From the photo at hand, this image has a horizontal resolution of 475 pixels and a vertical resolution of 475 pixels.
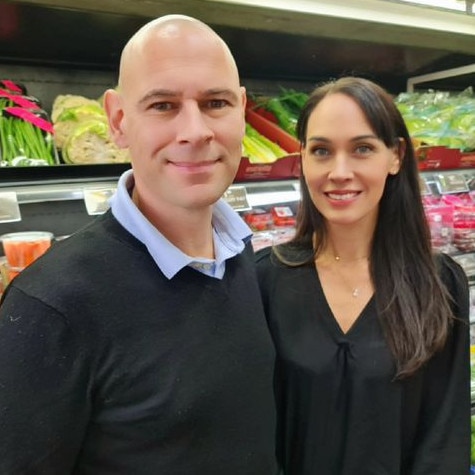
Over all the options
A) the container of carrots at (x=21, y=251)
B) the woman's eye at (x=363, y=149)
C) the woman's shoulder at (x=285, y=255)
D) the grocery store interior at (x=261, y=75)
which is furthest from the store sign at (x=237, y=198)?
the container of carrots at (x=21, y=251)

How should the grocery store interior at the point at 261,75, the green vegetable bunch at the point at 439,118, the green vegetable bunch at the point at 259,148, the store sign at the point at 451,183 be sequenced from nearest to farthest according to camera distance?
1. the grocery store interior at the point at 261,75
2. the green vegetable bunch at the point at 259,148
3. the store sign at the point at 451,183
4. the green vegetable bunch at the point at 439,118

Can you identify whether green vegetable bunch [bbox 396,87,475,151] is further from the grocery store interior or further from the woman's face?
the woman's face

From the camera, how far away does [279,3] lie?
1514mm

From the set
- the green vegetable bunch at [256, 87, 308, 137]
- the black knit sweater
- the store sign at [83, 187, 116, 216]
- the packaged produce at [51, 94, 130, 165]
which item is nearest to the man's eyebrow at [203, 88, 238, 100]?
the black knit sweater

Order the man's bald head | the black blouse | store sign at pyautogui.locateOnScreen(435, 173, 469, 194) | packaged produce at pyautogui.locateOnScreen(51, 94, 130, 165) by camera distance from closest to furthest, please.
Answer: the man's bald head < the black blouse < packaged produce at pyautogui.locateOnScreen(51, 94, 130, 165) < store sign at pyautogui.locateOnScreen(435, 173, 469, 194)

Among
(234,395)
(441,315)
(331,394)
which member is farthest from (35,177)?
(441,315)

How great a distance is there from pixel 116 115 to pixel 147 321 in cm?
40

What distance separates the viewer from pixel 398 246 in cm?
141

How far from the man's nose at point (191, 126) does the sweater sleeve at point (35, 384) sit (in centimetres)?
37

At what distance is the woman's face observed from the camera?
50.3 inches

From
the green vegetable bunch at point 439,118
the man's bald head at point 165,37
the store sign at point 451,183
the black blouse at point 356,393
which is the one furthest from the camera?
the green vegetable bunch at point 439,118

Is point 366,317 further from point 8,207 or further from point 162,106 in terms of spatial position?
point 8,207

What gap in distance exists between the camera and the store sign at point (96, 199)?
4.47 ft

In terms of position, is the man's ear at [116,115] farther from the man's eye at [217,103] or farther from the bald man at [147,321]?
the man's eye at [217,103]
